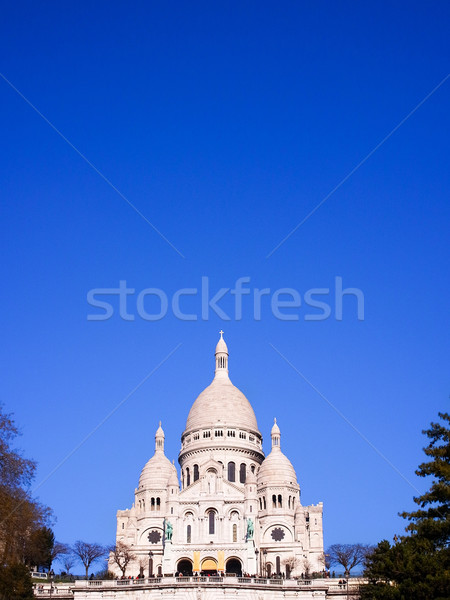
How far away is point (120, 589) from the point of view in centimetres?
6869

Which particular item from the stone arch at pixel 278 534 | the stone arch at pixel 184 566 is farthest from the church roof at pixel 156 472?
the stone arch at pixel 278 534

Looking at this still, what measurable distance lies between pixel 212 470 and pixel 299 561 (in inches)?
686

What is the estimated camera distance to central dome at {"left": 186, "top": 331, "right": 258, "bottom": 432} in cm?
12101

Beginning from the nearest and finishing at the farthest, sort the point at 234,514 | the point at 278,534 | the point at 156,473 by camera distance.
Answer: the point at 234,514, the point at 278,534, the point at 156,473

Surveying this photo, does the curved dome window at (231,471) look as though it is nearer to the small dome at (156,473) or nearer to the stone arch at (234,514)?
the small dome at (156,473)

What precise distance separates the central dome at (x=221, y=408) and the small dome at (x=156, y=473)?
6935 millimetres

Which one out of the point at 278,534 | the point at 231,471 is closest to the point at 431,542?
the point at 278,534

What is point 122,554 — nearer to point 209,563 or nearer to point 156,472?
point 209,563

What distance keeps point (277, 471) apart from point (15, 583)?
204 feet

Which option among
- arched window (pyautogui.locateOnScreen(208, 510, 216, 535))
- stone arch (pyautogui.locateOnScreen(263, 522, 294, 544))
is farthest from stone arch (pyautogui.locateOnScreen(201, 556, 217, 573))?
stone arch (pyautogui.locateOnScreen(263, 522, 294, 544))

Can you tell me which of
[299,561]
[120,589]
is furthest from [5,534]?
[299,561]

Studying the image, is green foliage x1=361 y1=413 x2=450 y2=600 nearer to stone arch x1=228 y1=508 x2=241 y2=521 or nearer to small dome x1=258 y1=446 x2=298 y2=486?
stone arch x1=228 y1=508 x2=241 y2=521

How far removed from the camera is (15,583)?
53812 mm

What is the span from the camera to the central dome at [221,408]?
121m
